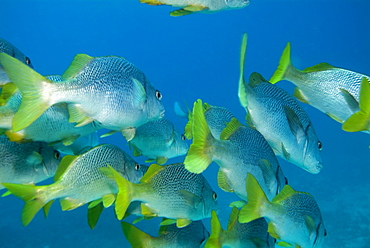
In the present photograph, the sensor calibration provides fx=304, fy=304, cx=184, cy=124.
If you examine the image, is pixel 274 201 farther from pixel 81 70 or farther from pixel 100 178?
pixel 81 70

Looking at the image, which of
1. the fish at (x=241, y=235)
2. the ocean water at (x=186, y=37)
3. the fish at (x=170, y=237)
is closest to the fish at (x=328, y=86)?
the fish at (x=241, y=235)

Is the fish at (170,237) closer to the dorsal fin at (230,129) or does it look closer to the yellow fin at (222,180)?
the yellow fin at (222,180)

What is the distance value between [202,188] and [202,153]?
0.63 m

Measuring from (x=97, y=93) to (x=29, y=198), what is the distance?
933mm

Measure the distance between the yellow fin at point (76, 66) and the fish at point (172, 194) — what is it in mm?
784

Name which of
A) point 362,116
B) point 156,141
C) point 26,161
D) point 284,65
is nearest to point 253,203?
point 362,116

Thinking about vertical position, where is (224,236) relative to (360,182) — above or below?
above

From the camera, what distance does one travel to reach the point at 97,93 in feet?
7.48

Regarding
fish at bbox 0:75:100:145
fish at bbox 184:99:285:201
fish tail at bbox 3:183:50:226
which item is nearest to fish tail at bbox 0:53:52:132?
fish tail at bbox 3:183:50:226

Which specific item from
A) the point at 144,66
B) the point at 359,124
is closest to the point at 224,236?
the point at 359,124

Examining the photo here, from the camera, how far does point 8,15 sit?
221ft

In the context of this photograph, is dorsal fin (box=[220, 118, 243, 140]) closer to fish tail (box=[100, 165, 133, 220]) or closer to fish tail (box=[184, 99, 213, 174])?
fish tail (box=[184, 99, 213, 174])

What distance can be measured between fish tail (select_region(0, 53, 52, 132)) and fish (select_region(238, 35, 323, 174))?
1.50 meters

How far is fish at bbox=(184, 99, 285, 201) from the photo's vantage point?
214 cm
